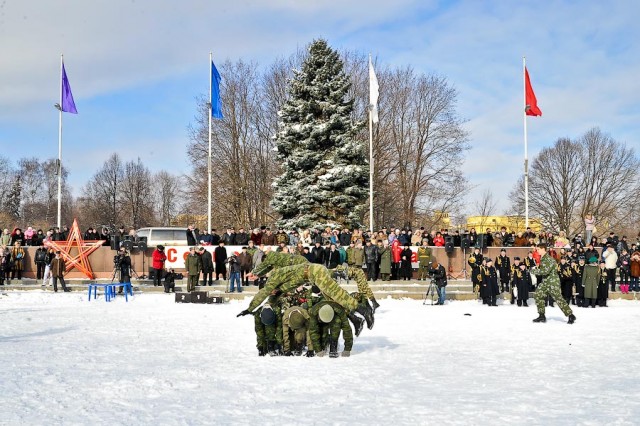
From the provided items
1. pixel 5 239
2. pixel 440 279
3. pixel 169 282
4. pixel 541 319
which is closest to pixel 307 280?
pixel 541 319

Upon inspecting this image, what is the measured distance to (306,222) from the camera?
36.4m

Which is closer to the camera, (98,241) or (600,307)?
(600,307)

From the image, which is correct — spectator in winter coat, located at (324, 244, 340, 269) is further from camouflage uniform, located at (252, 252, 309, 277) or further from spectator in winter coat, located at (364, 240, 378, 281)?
camouflage uniform, located at (252, 252, 309, 277)

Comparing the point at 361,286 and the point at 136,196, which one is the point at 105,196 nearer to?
the point at 136,196

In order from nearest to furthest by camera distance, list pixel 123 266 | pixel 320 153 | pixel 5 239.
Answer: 1. pixel 123 266
2. pixel 5 239
3. pixel 320 153

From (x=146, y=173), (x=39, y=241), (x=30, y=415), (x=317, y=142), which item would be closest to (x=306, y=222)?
(x=317, y=142)

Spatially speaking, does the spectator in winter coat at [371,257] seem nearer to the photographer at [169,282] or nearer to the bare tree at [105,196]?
the photographer at [169,282]

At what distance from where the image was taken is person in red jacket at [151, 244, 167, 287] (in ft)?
80.4

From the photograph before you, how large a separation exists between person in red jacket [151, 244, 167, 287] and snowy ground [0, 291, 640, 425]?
818 centimetres

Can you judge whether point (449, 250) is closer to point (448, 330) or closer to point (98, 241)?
point (448, 330)

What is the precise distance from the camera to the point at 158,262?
24.5 m

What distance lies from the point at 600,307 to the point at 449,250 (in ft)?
21.7

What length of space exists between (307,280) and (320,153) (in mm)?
27100

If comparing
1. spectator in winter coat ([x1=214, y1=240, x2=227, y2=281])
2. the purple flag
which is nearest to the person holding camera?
spectator in winter coat ([x1=214, y1=240, x2=227, y2=281])
